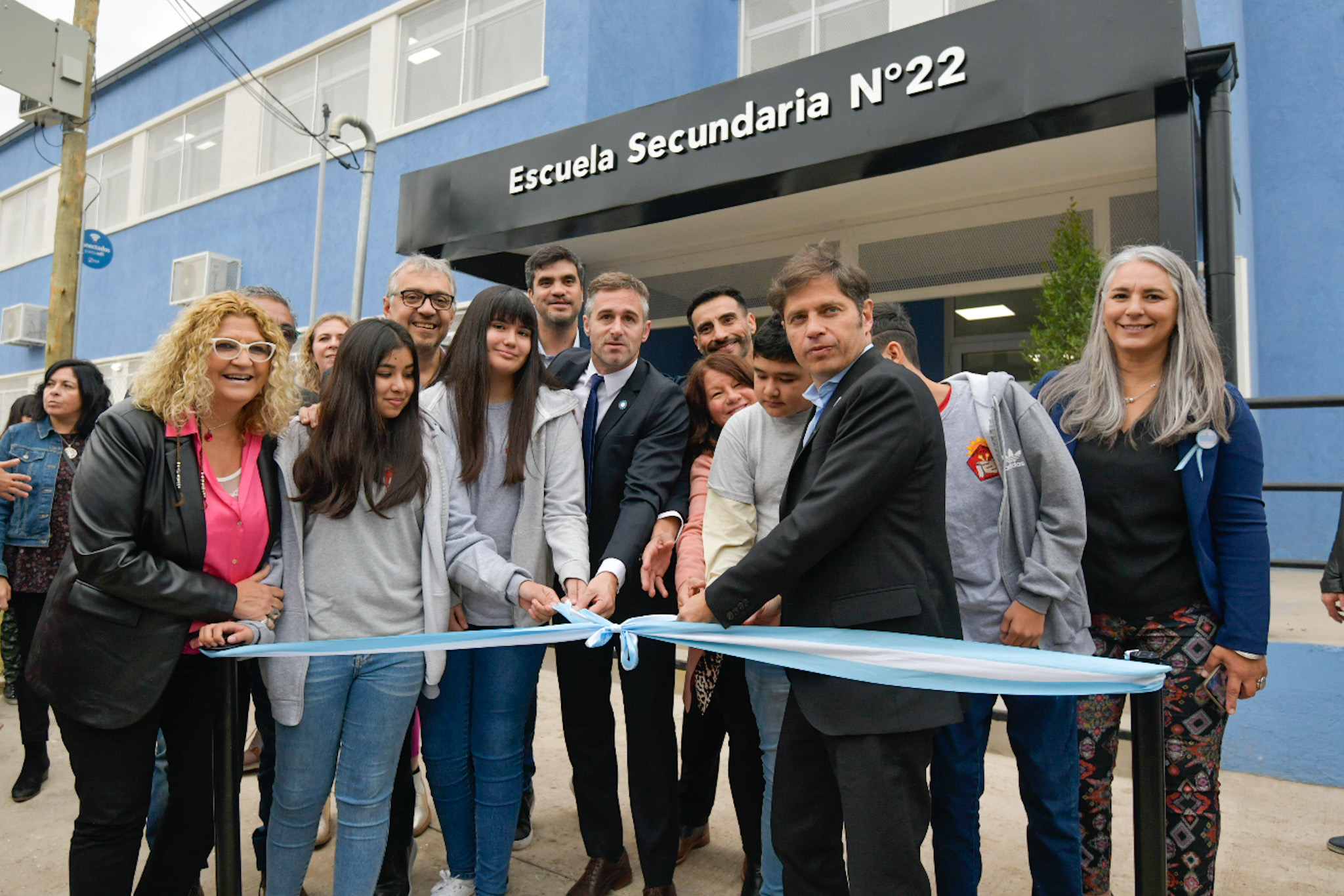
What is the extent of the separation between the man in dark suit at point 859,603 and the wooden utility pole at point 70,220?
607 centimetres

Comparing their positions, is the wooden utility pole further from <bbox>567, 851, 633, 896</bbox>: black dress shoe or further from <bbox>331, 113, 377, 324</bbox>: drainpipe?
<bbox>567, 851, 633, 896</bbox>: black dress shoe

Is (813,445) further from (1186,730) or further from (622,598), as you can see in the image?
(1186,730)

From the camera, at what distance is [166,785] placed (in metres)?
2.66

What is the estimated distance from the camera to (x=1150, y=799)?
1.75m

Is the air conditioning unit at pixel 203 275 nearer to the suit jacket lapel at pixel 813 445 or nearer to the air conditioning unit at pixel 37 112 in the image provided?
the air conditioning unit at pixel 37 112

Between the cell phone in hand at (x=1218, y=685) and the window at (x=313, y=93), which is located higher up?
the window at (x=313, y=93)

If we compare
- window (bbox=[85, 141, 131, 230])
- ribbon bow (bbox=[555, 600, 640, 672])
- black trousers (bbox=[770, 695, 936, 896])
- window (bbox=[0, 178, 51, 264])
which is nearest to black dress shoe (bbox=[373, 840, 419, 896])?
ribbon bow (bbox=[555, 600, 640, 672])

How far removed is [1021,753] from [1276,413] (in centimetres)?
665

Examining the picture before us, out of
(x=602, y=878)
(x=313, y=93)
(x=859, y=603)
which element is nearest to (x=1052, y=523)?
(x=859, y=603)

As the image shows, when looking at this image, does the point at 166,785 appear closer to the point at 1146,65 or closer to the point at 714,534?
the point at 714,534

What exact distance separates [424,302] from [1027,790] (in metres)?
2.74

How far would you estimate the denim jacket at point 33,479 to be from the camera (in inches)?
152

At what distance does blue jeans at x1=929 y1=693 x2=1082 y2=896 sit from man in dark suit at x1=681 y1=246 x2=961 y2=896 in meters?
0.54

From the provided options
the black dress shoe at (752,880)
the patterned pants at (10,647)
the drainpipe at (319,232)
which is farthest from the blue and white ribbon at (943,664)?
the drainpipe at (319,232)
